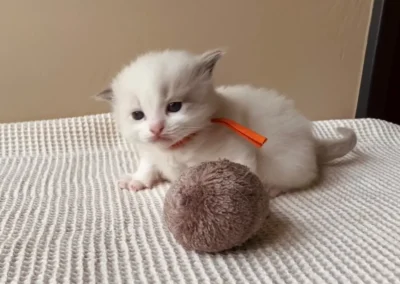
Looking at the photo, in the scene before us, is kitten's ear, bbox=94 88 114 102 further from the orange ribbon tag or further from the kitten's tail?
the kitten's tail

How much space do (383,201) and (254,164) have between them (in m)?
0.25

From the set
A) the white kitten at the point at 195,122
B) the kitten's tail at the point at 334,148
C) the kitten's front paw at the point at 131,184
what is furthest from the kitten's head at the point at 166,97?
the kitten's tail at the point at 334,148

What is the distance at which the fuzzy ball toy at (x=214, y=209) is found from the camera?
73 cm

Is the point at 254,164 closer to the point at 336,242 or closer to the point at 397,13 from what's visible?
the point at 336,242

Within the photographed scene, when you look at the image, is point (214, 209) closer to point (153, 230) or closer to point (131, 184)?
point (153, 230)

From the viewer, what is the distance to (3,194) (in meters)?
1.02

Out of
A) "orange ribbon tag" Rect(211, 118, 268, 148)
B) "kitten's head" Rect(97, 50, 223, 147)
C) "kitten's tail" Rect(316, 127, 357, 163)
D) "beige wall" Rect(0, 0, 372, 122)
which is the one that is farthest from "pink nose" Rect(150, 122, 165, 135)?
"beige wall" Rect(0, 0, 372, 122)

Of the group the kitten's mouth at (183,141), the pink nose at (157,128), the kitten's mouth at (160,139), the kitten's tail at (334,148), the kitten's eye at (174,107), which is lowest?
the kitten's tail at (334,148)

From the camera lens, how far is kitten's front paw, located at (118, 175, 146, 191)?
3.55 feet

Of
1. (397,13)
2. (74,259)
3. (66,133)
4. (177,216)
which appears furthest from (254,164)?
(397,13)

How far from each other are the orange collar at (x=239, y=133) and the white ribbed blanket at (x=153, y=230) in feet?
0.40

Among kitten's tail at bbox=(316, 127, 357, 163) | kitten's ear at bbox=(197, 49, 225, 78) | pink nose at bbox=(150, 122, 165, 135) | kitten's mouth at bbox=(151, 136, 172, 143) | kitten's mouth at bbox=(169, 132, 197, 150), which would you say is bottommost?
kitten's tail at bbox=(316, 127, 357, 163)

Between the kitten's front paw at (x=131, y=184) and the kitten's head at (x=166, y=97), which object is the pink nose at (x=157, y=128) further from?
the kitten's front paw at (x=131, y=184)

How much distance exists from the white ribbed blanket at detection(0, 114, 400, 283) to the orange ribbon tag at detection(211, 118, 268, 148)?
0.43 feet
